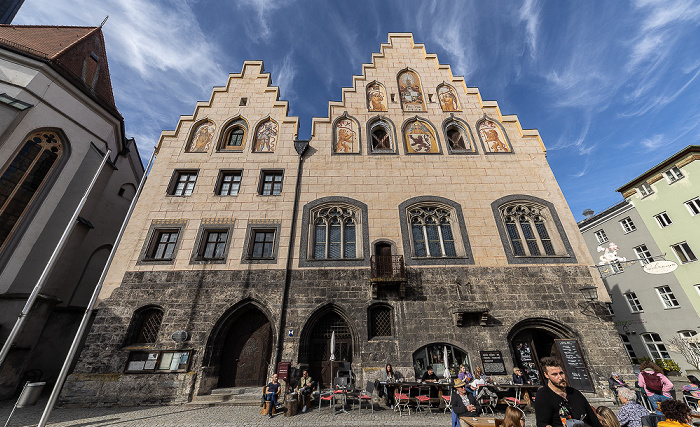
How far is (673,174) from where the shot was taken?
765 inches

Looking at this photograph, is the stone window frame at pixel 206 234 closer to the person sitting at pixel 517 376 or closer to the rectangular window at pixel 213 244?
the rectangular window at pixel 213 244

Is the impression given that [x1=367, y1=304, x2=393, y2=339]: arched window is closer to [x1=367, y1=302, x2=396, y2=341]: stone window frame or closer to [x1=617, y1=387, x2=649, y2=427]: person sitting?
[x1=367, y1=302, x2=396, y2=341]: stone window frame

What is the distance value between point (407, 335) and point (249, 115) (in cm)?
1526

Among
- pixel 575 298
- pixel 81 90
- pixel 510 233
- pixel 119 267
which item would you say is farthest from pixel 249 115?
pixel 575 298

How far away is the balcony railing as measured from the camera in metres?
11.2

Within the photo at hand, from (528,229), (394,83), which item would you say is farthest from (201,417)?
(394,83)

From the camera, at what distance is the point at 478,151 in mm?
15555

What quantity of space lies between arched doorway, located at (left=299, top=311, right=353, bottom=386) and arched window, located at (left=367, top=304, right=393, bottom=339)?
0.95m

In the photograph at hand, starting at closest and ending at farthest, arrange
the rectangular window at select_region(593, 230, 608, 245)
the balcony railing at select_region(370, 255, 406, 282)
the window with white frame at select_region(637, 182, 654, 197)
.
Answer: the balcony railing at select_region(370, 255, 406, 282) < the window with white frame at select_region(637, 182, 654, 197) < the rectangular window at select_region(593, 230, 608, 245)

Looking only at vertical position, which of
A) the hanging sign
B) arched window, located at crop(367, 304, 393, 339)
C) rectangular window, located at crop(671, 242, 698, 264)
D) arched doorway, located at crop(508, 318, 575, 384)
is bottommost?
Result: arched doorway, located at crop(508, 318, 575, 384)

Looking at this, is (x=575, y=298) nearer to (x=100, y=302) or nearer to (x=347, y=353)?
(x=347, y=353)

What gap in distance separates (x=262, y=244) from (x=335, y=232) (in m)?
3.57

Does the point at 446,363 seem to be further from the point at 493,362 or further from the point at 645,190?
the point at 645,190

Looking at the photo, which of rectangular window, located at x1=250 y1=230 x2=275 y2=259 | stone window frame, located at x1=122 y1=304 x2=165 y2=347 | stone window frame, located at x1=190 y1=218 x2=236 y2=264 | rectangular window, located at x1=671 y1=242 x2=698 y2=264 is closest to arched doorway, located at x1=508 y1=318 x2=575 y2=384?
rectangular window, located at x1=250 y1=230 x2=275 y2=259
